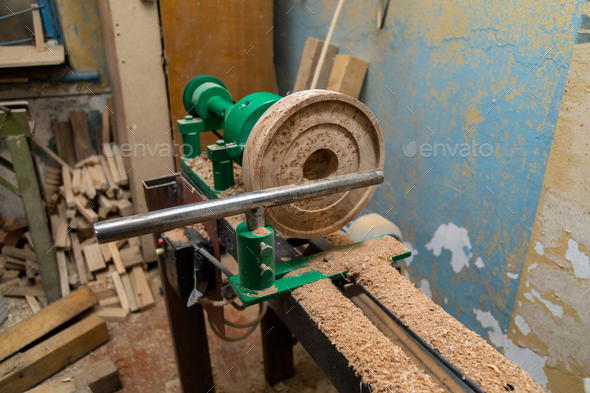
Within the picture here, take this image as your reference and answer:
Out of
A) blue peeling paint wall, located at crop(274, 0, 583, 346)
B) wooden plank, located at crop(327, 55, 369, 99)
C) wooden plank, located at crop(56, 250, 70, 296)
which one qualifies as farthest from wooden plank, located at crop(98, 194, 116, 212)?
blue peeling paint wall, located at crop(274, 0, 583, 346)

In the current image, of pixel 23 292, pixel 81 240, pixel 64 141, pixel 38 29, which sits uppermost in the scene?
pixel 38 29

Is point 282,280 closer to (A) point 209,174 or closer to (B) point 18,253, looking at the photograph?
(A) point 209,174

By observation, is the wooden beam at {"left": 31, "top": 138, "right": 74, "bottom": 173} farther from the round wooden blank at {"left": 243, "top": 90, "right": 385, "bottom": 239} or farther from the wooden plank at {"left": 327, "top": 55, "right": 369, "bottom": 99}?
the round wooden blank at {"left": 243, "top": 90, "right": 385, "bottom": 239}

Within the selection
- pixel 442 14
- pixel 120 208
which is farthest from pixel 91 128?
pixel 442 14

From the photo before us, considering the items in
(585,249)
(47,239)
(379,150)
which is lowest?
(47,239)

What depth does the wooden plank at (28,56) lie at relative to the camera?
3193mm

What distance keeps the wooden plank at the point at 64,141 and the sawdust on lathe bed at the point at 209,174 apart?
2.46m

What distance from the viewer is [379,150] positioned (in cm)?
137

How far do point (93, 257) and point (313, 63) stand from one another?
239 centimetres

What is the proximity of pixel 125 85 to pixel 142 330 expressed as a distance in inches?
71.9

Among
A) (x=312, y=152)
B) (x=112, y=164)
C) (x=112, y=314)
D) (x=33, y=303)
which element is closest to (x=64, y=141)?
(x=112, y=164)

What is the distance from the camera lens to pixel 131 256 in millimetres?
3410

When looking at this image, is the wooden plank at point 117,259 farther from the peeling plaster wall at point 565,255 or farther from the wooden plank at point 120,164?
the peeling plaster wall at point 565,255

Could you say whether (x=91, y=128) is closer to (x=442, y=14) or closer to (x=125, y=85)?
(x=125, y=85)
